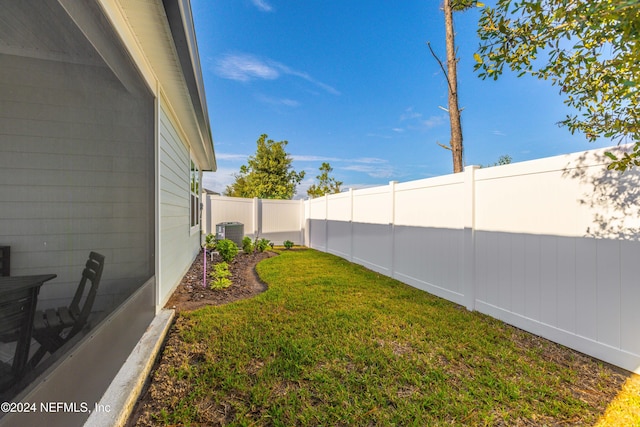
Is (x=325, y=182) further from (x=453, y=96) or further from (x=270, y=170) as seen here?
(x=453, y=96)

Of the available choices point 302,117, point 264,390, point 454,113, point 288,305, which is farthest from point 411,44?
point 264,390

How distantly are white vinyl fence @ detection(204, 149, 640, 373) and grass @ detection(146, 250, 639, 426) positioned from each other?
29 centimetres

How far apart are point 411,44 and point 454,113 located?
354cm

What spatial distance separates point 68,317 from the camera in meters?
1.70

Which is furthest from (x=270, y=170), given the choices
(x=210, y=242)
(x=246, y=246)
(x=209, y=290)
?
(x=209, y=290)

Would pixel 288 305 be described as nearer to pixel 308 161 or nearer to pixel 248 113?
pixel 248 113

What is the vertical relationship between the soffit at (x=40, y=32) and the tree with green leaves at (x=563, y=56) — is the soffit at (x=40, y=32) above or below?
below

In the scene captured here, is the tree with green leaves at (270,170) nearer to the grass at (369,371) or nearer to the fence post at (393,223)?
the fence post at (393,223)

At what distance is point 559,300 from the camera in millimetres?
2848

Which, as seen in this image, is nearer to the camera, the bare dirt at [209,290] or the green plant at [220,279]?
the bare dirt at [209,290]

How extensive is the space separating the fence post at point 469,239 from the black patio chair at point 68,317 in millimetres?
4191

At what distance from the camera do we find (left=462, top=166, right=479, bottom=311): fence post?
3838mm

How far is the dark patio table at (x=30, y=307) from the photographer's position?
3.87ft

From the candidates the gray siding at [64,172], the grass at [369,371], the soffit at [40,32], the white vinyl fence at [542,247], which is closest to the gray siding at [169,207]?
the grass at [369,371]
